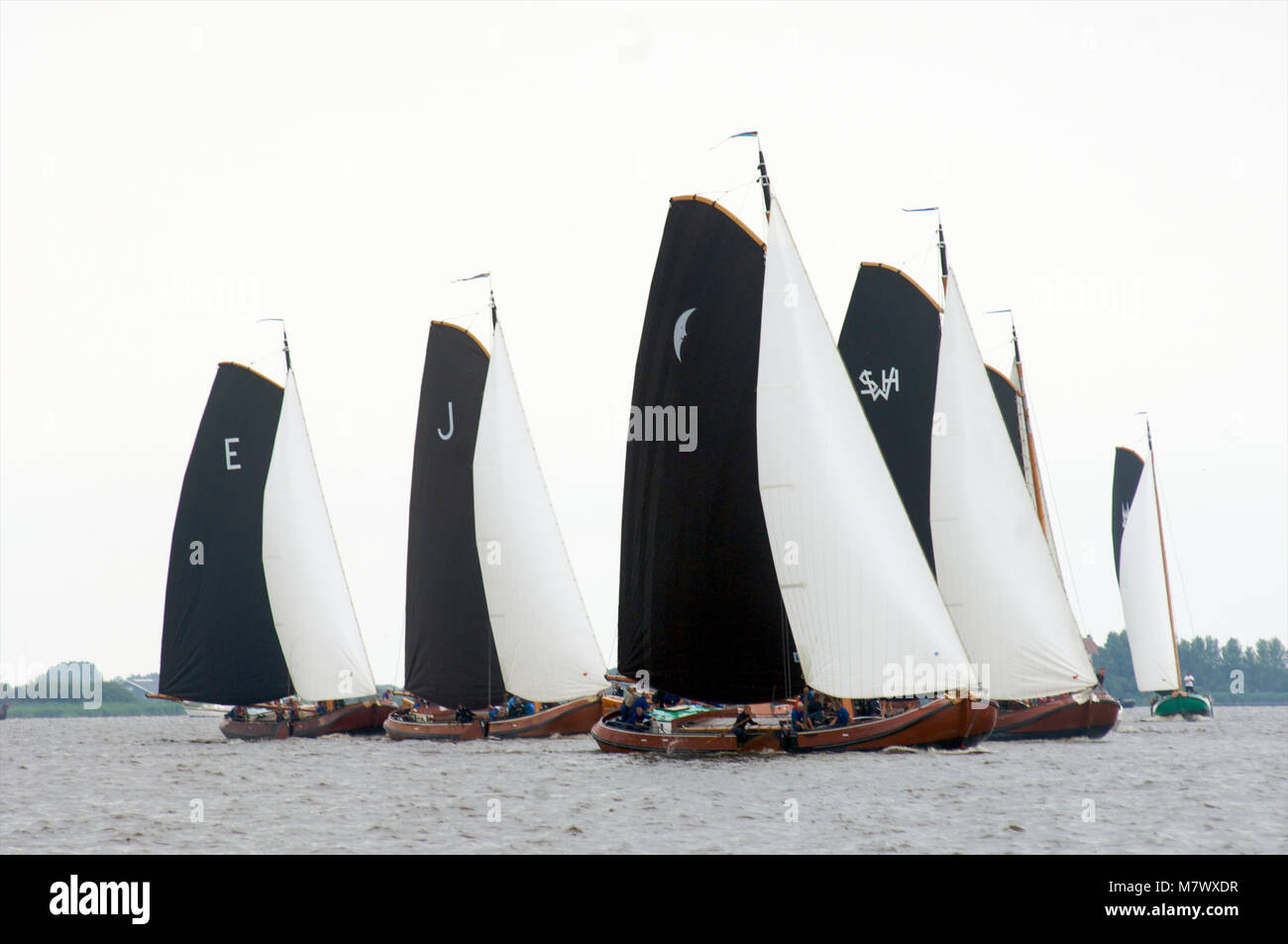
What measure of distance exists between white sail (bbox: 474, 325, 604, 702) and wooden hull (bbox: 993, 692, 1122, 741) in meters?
17.1

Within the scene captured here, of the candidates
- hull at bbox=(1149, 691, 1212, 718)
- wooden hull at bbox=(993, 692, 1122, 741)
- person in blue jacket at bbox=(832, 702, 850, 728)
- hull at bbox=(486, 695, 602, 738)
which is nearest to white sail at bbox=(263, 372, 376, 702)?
hull at bbox=(486, 695, 602, 738)

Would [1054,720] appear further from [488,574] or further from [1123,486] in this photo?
[1123,486]

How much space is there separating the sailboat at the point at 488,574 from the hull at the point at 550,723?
0.04m

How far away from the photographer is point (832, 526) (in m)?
38.4

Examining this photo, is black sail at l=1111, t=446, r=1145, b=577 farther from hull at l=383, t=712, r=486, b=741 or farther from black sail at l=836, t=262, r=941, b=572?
hull at l=383, t=712, r=486, b=741

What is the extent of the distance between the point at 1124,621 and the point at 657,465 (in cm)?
4681

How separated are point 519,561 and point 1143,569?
37357 millimetres

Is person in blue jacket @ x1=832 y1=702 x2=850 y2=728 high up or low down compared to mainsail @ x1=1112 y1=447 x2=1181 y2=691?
down

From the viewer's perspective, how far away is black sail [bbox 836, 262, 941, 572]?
51688 mm

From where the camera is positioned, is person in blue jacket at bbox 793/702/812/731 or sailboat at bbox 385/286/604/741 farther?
sailboat at bbox 385/286/604/741

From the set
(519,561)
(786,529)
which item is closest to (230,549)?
(519,561)

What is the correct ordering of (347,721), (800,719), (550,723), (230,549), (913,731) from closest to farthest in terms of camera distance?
1. (913,731)
2. (800,719)
3. (550,723)
4. (347,721)
5. (230,549)

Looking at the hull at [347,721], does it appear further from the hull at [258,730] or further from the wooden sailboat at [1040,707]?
the wooden sailboat at [1040,707]

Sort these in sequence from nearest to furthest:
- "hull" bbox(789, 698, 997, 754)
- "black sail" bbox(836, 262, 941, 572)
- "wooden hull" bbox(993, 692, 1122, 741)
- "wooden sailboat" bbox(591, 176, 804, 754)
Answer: "hull" bbox(789, 698, 997, 754)
"wooden sailboat" bbox(591, 176, 804, 754)
"wooden hull" bbox(993, 692, 1122, 741)
"black sail" bbox(836, 262, 941, 572)
